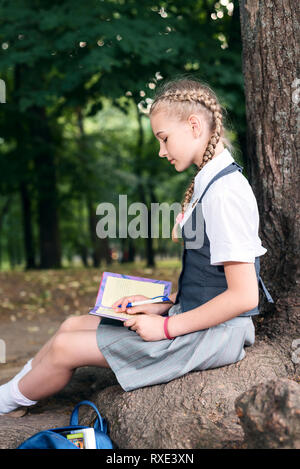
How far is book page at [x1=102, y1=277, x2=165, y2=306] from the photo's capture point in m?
2.74

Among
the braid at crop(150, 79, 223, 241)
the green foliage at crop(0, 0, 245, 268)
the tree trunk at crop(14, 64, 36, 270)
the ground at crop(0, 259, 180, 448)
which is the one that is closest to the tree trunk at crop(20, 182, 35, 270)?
the tree trunk at crop(14, 64, 36, 270)

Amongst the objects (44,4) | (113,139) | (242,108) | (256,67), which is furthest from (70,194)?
(256,67)

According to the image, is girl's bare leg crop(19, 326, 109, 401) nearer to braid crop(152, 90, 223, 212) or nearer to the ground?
the ground

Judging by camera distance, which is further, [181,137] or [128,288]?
[128,288]

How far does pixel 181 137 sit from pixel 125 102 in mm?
4254

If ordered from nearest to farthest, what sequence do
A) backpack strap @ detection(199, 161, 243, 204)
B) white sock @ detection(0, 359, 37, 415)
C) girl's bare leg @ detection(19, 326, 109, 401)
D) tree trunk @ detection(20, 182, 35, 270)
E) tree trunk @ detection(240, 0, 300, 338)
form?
backpack strap @ detection(199, 161, 243, 204)
girl's bare leg @ detection(19, 326, 109, 401)
white sock @ detection(0, 359, 37, 415)
tree trunk @ detection(240, 0, 300, 338)
tree trunk @ detection(20, 182, 35, 270)

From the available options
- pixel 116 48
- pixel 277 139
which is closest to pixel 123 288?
pixel 277 139

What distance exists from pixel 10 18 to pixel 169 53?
87.9 inches

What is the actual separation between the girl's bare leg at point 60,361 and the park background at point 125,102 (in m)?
0.71

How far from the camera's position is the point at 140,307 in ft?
8.69

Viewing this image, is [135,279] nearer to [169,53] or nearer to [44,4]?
[169,53]

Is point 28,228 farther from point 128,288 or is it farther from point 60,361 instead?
point 60,361

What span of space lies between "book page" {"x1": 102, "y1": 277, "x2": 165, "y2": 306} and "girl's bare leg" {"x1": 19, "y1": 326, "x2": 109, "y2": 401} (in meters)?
0.25
